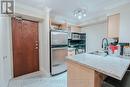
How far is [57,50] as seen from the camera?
327 cm

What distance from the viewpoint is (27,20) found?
3.25 meters

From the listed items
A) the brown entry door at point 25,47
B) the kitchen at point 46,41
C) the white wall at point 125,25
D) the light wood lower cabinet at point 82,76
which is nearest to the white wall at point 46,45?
the kitchen at point 46,41

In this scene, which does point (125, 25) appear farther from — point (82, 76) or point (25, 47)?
point (25, 47)

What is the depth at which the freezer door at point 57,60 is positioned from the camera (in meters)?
3.17

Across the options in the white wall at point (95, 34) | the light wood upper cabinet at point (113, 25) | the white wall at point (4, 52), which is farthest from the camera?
the white wall at point (95, 34)

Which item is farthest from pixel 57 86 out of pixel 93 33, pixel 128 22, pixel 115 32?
pixel 93 33

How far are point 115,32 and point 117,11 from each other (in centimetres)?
59

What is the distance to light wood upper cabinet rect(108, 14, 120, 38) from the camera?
259 centimetres

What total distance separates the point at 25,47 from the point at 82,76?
2.46 metres

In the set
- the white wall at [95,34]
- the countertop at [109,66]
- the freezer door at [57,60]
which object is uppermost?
the white wall at [95,34]

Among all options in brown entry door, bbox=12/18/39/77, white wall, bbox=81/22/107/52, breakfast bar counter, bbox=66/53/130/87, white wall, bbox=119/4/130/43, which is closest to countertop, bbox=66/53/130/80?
breakfast bar counter, bbox=66/53/130/87

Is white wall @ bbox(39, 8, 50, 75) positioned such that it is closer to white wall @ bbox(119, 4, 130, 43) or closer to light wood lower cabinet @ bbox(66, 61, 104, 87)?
light wood lower cabinet @ bbox(66, 61, 104, 87)

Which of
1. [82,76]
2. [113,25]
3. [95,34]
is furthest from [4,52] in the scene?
[95,34]

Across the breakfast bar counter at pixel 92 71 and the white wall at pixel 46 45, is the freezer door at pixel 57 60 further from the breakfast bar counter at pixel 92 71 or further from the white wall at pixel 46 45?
the breakfast bar counter at pixel 92 71
